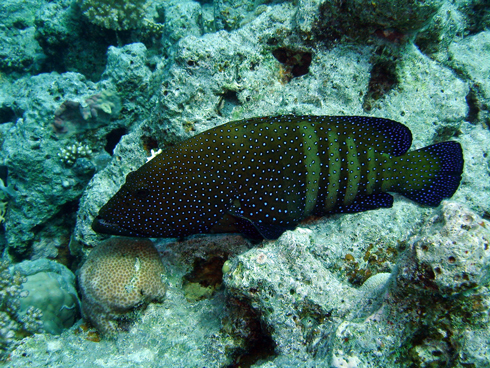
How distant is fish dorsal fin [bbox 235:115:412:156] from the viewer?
377cm

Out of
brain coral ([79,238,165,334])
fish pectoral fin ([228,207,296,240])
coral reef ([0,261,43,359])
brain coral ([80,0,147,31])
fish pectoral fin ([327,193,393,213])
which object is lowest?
coral reef ([0,261,43,359])

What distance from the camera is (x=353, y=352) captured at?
2.19 metres

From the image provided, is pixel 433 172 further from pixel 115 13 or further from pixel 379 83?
pixel 115 13

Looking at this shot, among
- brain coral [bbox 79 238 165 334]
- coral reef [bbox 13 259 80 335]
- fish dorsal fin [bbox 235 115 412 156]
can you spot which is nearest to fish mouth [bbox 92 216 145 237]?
brain coral [bbox 79 238 165 334]

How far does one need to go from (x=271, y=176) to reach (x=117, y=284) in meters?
2.33

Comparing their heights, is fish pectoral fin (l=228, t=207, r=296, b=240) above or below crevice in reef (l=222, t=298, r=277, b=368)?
above

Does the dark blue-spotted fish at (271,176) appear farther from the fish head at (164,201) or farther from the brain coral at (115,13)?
the brain coral at (115,13)

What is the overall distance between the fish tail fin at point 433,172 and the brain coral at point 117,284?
347cm

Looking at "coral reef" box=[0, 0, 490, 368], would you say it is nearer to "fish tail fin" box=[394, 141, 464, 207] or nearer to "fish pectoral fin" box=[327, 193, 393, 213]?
"fish pectoral fin" box=[327, 193, 393, 213]

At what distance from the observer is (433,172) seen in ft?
12.9

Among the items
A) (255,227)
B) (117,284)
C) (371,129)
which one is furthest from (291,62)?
(117,284)

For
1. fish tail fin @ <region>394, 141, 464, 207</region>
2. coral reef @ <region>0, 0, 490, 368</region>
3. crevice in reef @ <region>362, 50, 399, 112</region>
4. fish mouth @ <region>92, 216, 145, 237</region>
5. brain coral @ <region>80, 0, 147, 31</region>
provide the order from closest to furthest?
coral reef @ <region>0, 0, 490, 368</region> → fish mouth @ <region>92, 216, 145, 237</region> → fish tail fin @ <region>394, 141, 464, 207</region> → crevice in reef @ <region>362, 50, 399, 112</region> → brain coral @ <region>80, 0, 147, 31</region>

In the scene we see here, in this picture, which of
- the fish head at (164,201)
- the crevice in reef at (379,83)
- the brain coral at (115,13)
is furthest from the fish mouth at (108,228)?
the brain coral at (115,13)

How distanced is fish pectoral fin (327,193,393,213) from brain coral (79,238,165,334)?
2608mm
